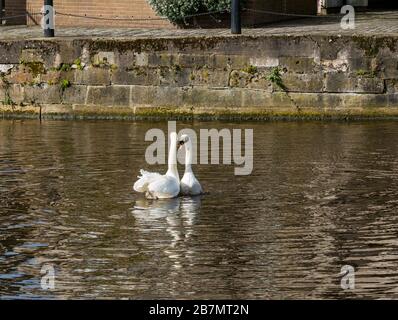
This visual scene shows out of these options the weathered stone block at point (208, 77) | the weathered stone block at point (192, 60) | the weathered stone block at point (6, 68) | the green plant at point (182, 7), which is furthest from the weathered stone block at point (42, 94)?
the green plant at point (182, 7)

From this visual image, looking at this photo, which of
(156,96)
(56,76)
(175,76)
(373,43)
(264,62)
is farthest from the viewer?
(56,76)

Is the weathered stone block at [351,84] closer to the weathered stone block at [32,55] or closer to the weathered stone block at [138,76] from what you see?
the weathered stone block at [138,76]

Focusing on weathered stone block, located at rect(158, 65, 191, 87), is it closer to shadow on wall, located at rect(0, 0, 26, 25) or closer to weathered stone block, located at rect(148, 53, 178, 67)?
weathered stone block, located at rect(148, 53, 178, 67)

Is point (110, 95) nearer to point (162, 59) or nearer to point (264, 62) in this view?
point (162, 59)

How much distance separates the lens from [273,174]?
1761 centimetres

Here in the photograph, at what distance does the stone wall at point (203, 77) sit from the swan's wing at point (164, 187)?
7622 millimetres

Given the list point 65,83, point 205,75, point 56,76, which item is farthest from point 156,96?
point 56,76

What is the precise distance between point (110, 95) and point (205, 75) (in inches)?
66.6

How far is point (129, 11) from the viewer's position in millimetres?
28516

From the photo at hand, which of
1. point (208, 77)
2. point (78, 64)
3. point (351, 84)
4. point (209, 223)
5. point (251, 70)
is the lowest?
point (209, 223)

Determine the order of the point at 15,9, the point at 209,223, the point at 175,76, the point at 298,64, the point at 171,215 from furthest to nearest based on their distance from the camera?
the point at 15,9
the point at 175,76
the point at 298,64
the point at 171,215
the point at 209,223

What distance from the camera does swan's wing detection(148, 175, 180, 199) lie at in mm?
15969

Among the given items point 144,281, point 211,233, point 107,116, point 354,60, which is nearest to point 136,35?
point 107,116
